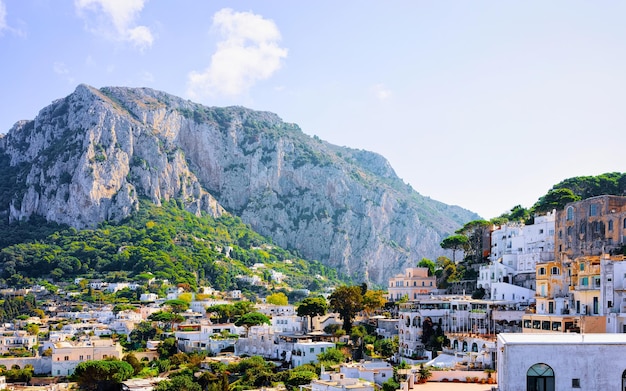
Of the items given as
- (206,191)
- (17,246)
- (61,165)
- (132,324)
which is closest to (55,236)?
(17,246)

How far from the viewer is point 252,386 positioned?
52219 millimetres

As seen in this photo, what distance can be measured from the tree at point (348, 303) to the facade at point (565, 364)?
4848cm

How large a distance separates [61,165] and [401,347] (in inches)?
4466

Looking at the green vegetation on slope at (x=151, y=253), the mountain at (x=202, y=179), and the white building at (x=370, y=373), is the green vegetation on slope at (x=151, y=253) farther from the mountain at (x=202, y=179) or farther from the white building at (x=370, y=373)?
the white building at (x=370, y=373)

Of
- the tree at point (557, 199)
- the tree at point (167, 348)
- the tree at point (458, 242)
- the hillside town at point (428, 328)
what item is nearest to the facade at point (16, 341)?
the hillside town at point (428, 328)

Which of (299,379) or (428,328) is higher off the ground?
(428,328)

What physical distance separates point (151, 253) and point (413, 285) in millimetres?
66700

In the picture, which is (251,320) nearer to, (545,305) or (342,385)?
(545,305)

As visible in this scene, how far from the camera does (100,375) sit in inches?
2208

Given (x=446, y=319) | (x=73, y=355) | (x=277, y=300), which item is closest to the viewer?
(x=446, y=319)

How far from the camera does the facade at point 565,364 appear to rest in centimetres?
1656

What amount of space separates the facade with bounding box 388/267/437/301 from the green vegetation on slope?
5201 centimetres

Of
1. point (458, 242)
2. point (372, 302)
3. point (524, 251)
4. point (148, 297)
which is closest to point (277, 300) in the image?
point (148, 297)

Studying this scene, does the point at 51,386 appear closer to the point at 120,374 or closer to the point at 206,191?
the point at 120,374
